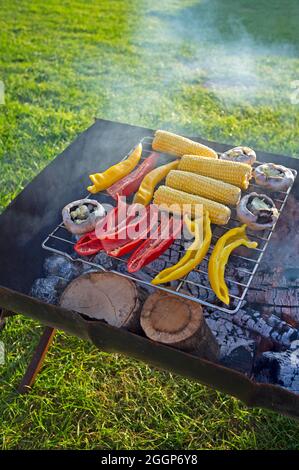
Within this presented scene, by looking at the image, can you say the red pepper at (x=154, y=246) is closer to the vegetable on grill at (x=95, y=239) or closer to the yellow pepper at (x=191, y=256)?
the yellow pepper at (x=191, y=256)

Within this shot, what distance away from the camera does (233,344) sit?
9.04 feet

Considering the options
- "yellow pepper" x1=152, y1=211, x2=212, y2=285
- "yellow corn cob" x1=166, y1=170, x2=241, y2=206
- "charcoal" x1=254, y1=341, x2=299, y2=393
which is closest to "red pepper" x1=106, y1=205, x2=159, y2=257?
"yellow pepper" x1=152, y1=211, x2=212, y2=285

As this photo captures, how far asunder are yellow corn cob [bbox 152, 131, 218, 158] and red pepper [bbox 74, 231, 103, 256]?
1039mm

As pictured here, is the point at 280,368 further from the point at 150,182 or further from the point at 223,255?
the point at 150,182

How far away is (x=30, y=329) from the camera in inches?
146

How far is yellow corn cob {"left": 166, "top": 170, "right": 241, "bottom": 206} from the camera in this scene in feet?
10.3

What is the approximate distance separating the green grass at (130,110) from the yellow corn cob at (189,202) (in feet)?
3.96

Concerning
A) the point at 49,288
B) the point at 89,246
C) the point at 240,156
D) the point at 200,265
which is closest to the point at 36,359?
the point at 49,288

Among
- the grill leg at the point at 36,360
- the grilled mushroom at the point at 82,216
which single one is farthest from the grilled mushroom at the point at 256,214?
the grill leg at the point at 36,360

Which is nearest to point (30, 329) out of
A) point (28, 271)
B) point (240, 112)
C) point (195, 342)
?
point (28, 271)

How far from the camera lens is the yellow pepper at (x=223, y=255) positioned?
8.77 ft
